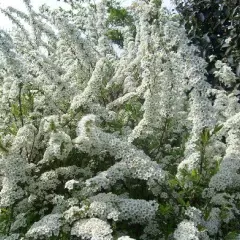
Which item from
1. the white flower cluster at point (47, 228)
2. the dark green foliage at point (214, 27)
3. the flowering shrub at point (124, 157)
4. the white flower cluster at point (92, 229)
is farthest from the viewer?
the dark green foliage at point (214, 27)

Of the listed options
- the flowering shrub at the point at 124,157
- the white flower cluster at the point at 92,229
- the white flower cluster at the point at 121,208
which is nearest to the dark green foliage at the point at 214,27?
the flowering shrub at the point at 124,157

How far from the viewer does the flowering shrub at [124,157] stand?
3205 millimetres

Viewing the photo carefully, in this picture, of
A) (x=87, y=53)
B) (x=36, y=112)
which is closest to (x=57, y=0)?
Answer: (x=87, y=53)

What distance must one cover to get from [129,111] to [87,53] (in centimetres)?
Result: 93

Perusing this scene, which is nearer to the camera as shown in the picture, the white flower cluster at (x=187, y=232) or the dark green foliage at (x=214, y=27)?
the white flower cluster at (x=187, y=232)

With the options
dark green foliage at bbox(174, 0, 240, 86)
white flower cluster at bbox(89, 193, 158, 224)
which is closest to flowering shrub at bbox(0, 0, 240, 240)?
white flower cluster at bbox(89, 193, 158, 224)

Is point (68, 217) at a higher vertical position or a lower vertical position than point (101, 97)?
lower

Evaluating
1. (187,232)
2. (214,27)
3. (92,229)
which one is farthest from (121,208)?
(214,27)

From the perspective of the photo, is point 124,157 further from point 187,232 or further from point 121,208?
point 187,232

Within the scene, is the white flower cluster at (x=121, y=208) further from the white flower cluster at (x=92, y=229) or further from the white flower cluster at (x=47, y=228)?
the white flower cluster at (x=47, y=228)

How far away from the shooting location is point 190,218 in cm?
314

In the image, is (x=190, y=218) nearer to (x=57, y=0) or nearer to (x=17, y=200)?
(x=17, y=200)

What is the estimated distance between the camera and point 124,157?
11.0 ft

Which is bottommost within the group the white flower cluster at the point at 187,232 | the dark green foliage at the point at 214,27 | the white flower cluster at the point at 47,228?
the white flower cluster at the point at 47,228
